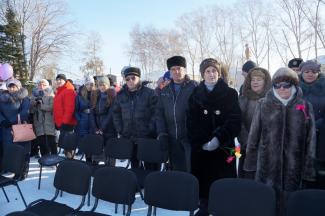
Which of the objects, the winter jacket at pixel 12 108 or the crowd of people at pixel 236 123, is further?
the winter jacket at pixel 12 108

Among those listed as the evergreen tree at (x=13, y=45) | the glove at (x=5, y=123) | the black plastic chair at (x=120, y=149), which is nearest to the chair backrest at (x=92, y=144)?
the black plastic chair at (x=120, y=149)

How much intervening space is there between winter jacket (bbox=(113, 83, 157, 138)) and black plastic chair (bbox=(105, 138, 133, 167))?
15cm

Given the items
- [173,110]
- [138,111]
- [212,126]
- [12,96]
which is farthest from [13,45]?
[212,126]

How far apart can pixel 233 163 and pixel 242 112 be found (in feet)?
1.81

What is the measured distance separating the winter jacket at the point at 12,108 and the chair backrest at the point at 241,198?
14.2 feet

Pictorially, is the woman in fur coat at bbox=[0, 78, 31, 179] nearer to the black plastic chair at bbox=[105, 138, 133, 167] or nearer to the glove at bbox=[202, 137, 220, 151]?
the black plastic chair at bbox=[105, 138, 133, 167]

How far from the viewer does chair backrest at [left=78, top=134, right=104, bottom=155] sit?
485 centimetres

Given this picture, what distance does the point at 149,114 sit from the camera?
14.5 ft

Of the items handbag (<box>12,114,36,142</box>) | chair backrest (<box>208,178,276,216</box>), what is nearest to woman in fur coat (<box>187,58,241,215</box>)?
chair backrest (<box>208,178,276,216</box>)

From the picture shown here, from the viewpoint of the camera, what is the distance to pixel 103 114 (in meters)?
5.43

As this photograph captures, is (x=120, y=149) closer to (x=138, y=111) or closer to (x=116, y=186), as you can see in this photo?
(x=138, y=111)

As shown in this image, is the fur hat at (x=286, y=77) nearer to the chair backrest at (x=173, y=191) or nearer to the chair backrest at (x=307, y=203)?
the chair backrest at (x=307, y=203)

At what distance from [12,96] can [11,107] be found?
7.8 inches

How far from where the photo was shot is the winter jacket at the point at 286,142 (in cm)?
274
